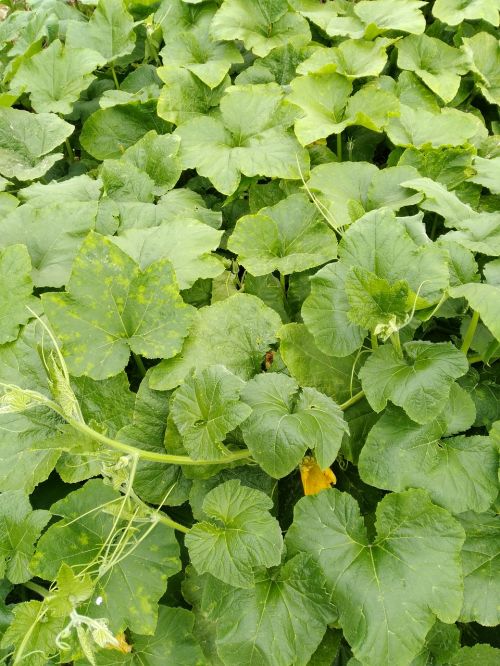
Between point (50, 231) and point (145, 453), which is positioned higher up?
point (50, 231)

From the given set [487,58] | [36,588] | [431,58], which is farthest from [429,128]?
[36,588]

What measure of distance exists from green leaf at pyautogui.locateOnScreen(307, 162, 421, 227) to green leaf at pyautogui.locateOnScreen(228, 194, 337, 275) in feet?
0.26

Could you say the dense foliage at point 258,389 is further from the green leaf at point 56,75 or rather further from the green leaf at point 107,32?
the green leaf at point 107,32

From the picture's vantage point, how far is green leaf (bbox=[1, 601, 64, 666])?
5.34ft

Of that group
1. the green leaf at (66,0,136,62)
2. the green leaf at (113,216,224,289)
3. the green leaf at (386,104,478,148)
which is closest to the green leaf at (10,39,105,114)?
the green leaf at (66,0,136,62)

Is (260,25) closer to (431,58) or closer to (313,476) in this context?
(431,58)

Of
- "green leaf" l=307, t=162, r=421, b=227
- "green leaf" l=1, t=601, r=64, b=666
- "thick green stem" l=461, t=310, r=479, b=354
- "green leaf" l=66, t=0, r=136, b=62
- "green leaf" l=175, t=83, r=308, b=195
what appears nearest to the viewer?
"green leaf" l=1, t=601, r=64, b=666

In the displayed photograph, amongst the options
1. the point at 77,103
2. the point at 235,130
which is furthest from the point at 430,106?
the point at 77,103

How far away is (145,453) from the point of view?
1.65 metres

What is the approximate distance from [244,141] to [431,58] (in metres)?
1.11

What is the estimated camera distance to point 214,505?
1.73 metres

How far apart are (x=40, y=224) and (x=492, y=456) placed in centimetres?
181

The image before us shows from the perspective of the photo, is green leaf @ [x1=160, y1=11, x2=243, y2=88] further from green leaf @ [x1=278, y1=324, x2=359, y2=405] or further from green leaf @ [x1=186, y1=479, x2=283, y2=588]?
green leaf @ [x1=186, y1=479, x2=283, y2=588]

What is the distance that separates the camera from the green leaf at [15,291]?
85.5 inches
